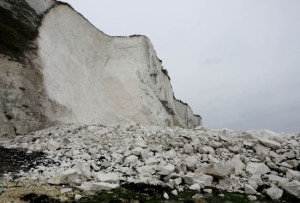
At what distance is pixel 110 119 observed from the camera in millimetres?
23828

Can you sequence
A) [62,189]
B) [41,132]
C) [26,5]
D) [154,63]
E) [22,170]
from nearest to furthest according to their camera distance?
[62,189], [22,170], [41,132], [26,5], [154,63]

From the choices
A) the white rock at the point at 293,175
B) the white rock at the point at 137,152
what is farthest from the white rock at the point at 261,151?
the white rock at the point at 137,152

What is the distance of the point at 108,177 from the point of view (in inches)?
389

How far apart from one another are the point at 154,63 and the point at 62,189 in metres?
24.4

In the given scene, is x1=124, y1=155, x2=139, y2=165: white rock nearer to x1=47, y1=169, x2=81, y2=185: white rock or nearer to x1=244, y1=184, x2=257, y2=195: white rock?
x1=47, y1=169, x2=81, y2=185: white rock

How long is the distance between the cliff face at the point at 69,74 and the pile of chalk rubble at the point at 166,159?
75.6 inches

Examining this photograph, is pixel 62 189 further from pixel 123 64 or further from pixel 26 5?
pixel 123 64

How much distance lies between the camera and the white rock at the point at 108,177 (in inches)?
383

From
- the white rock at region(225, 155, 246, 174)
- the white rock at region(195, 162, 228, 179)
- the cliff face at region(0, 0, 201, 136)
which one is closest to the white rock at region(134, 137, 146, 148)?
the white rock at region(195, 162, 228, 179)

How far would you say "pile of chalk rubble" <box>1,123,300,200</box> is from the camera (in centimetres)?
995

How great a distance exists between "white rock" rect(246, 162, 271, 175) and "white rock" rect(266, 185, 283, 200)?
1.83 meters

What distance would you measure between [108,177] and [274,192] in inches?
197

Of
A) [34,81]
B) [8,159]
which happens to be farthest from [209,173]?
[34,81]

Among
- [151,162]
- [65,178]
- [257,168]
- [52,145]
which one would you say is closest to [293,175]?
[257,168]
